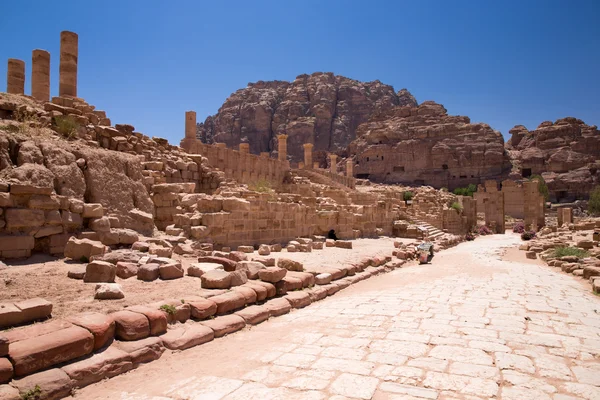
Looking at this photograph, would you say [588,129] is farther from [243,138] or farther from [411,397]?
[411,397]

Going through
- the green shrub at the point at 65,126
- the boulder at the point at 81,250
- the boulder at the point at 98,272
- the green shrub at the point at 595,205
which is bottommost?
the boulder at the point at 98,272

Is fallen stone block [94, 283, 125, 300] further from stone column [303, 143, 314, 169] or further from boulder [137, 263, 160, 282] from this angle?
stone column [303, 143, 314, 169]

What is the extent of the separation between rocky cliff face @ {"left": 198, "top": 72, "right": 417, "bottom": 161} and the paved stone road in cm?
7009

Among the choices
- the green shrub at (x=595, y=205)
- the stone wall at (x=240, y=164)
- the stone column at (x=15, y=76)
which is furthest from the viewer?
the green shrub at (x=595, y=205)

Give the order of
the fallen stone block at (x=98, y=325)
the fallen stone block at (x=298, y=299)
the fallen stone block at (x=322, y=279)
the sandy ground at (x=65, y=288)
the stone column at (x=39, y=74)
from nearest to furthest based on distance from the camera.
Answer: the fallen stone block at (x=98, y=325), the sandy ground at (x=65, y=288), the fallen stone block at (x=298, y=299), the fallen stone block at (x=322, y=279), the stone column at (x=39, y=74)

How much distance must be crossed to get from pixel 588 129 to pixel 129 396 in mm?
64278

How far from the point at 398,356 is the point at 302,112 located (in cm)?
7875

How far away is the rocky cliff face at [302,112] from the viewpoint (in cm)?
7825

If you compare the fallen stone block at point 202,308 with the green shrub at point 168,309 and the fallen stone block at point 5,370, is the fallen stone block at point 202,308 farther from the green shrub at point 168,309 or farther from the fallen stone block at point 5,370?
the fallen stone block at point 5,370

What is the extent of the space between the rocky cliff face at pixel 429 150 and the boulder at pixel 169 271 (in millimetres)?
53771

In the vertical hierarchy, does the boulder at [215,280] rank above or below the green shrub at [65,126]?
below

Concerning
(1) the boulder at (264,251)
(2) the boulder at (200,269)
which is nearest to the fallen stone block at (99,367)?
(2) the boulder at (200,269)

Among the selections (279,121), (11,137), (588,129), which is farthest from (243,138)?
(11,137)

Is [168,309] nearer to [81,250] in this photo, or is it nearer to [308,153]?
[81,250]
